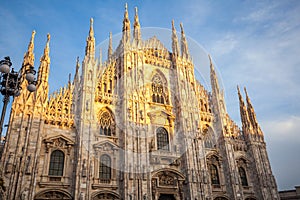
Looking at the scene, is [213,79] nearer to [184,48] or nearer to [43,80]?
[184,48]

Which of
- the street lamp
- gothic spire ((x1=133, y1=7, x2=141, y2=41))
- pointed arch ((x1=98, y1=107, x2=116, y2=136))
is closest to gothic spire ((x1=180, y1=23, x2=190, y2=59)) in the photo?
gothic spire ((x1=133, y1=7, x2=141, y2=41))

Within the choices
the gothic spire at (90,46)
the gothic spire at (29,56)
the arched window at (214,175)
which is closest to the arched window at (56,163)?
the gothic spire at (29,56)

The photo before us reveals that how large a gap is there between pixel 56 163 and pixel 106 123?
525cm

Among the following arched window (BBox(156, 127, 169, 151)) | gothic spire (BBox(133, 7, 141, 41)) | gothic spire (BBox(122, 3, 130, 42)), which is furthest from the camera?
gothic spire (BBox(133, 7, 141, 41))

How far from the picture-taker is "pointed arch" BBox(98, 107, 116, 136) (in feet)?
71.3

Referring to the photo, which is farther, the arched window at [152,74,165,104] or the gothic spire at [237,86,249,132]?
the gothic spire at [237,86,249,132]

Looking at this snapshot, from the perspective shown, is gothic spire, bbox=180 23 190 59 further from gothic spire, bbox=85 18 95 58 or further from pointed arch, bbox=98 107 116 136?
pointed arch, bbox=98 107 116 136

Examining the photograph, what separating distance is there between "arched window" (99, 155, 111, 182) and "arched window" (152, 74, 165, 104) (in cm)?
813

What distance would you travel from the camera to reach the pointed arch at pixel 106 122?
71.3ft

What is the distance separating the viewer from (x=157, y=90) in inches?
1053

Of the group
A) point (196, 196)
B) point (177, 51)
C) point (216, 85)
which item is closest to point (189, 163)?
point (196, 196)

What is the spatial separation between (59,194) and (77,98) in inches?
305

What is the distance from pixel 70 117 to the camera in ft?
66.3

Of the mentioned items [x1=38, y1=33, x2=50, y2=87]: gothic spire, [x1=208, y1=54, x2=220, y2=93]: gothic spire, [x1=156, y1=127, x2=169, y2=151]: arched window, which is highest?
[x1=208, y1=54, x2=220, y2=93]: gothic spire
